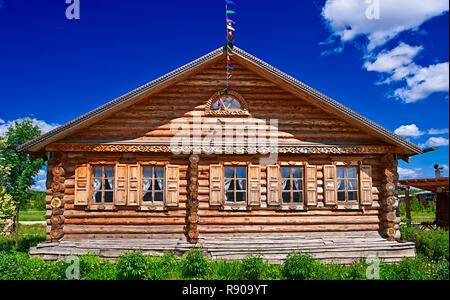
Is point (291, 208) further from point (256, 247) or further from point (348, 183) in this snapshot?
point (348, 183)

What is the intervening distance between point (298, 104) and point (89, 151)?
7.47 metres

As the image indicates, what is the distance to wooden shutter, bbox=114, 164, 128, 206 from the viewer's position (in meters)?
10.0

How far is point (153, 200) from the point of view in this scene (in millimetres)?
10211

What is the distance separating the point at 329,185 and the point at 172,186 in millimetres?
5535

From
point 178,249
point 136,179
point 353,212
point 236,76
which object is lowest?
point 178,249

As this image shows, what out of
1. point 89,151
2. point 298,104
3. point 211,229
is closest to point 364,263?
point 211,229

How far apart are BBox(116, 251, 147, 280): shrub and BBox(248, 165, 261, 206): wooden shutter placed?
157 inches

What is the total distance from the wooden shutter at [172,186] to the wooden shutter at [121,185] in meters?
1.44

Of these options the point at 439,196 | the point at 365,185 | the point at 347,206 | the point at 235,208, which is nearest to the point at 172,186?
the point at 235,208

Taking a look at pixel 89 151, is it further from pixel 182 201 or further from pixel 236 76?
pixel 236 76

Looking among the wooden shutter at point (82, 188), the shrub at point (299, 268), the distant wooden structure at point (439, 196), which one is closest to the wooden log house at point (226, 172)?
the wooden shutter at point (82, 188)

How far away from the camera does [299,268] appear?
8.30 meters

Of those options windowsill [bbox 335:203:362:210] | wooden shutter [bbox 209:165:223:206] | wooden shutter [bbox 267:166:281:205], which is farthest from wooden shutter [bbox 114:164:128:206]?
windowsill [bbox 335:203:362:210]
